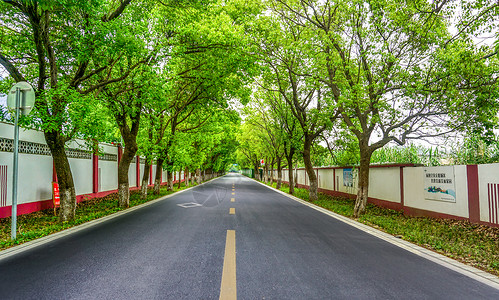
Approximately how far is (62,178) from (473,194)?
12856 mm

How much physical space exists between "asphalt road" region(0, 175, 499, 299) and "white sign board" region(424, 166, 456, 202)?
4218 millimetres

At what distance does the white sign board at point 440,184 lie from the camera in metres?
8.65

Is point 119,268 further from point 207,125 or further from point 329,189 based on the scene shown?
point 329,189

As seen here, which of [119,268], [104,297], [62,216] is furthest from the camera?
[62,216]

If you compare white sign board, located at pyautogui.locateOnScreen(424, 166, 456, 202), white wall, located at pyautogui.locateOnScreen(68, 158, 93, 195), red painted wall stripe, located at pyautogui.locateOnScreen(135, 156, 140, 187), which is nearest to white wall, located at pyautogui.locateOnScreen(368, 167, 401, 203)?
white sign board, located at pyautogui.locateOnScreen(424, 166, 456, 202)

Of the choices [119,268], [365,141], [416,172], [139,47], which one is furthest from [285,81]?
[119,268]

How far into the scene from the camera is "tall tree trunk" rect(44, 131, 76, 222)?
8156mm

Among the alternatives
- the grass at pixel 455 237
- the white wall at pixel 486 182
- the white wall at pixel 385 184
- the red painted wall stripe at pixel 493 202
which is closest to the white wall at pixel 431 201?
the grass at pixel 455 237

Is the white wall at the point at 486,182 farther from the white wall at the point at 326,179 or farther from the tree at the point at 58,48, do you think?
the white wall at the point at 326,179

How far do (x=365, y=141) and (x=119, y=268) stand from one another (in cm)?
1014

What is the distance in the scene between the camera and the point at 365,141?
11.0 m

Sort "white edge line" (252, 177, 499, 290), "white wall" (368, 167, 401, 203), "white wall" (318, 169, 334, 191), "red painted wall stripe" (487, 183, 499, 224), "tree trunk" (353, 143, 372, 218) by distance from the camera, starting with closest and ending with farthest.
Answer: "white edge line" (252, 177, 499, 290) → "red painted wall stripe" (487, 183, 499, 224) → "tree trunk" (353, 143, 372, 218) → "white wall" (368, 167, 401, 203) → "white wall" (318, 169, 334, 191)

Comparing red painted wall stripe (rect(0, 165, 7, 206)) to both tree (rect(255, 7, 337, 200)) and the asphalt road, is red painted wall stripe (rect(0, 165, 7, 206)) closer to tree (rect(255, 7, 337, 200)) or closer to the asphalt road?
Result: the asphalt road

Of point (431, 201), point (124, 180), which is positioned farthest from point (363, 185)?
point (124, 180)
